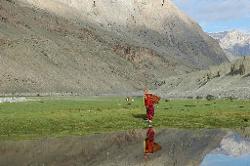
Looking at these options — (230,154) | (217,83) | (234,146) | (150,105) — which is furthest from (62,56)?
(230,154)

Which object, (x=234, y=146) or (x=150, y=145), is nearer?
(x=234, y=146)

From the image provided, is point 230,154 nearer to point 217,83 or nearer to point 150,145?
point 150,145

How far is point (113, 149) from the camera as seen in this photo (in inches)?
953

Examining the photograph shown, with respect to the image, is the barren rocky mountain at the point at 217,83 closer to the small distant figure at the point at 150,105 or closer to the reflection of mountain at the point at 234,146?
the small distant figure at the point at 150,105

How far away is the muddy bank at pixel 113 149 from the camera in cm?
2067

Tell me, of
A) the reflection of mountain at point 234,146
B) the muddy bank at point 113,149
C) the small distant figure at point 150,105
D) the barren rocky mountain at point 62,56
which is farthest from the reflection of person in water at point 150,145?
the barren rocky mountain at point 62,56

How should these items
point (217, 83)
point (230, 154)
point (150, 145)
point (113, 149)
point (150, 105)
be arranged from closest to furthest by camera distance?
1. point (230, 154)
2. point (113, 149)
3. point (150, 145)
4. point (150, 105)
5. point (217, 83)

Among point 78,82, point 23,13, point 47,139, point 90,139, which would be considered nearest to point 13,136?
point 47,139

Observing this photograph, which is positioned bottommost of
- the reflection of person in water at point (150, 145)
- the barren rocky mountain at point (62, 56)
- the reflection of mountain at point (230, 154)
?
the reflection of mountain at point (230, 154)

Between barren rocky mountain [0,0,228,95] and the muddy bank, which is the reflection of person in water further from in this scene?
barren rocky mountain [0,0,228,95]

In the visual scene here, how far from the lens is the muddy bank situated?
2067 cm

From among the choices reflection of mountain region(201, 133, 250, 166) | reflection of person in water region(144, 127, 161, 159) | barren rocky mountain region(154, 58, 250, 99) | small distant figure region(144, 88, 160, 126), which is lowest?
reflection of mountain region(201, 133, 250, 166)

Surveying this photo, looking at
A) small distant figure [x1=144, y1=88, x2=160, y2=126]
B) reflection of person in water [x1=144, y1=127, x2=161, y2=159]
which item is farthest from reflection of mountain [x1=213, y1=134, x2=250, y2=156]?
small distant figure [x1=144, y1=88, x2=160, y2=126]

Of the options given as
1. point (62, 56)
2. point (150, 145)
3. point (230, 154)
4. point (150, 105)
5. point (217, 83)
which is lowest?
point (230, 154)
